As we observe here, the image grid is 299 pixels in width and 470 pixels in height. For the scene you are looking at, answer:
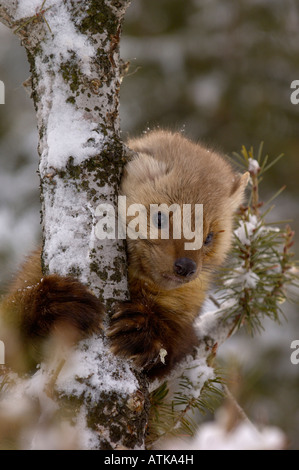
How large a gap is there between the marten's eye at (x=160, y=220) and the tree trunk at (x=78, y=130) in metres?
0.35

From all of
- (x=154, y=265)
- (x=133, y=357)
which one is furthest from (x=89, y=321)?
(x=154, y=265)

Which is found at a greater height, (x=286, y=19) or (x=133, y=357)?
(x=286, y=19)

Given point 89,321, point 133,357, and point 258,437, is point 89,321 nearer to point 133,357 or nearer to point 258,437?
point 133,357

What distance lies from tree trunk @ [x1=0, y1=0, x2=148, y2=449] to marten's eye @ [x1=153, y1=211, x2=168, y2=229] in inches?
13.9

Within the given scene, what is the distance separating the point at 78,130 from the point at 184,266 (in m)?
0.76

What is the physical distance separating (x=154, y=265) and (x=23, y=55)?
4.90 metres

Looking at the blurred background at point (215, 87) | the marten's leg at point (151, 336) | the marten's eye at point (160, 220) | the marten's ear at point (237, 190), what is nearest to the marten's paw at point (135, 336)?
the marten's leg at point (151, 336)

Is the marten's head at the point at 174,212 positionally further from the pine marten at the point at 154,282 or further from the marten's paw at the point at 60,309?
the marten's paw at the point at 60,309

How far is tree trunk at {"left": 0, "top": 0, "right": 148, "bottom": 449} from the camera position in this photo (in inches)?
81.9

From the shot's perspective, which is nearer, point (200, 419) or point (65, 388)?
point (65, 388)

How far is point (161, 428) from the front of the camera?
2.54m

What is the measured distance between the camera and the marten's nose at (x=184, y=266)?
8.19 feet

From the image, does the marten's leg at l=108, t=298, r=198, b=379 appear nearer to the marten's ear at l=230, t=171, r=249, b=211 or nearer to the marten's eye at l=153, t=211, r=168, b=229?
the marten's eye at l=153, t=211, r=168, b=229

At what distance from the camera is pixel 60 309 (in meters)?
2.12
